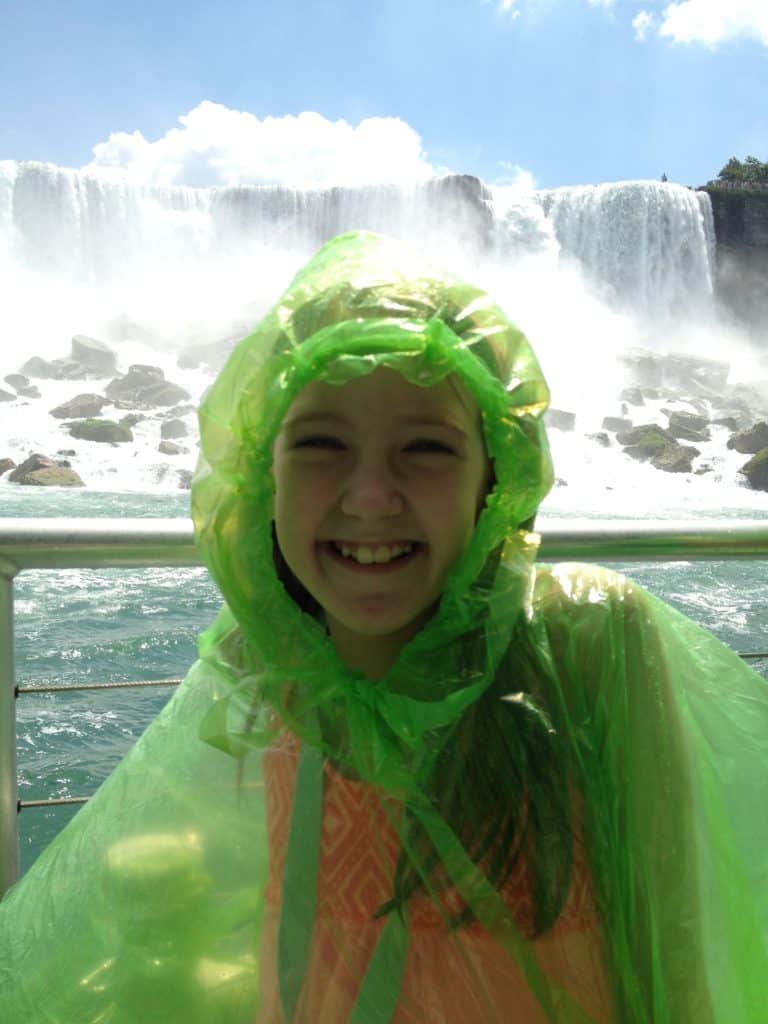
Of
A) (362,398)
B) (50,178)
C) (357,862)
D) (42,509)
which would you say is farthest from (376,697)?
(50,178)

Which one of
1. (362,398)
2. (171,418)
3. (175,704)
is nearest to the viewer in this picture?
(362,398)

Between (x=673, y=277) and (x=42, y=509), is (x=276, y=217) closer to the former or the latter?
(x=673, y=277)

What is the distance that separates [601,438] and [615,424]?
1050mm

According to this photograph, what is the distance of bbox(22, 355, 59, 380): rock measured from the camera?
24703mm

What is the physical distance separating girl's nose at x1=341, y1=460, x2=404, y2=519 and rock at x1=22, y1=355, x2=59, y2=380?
2556cm

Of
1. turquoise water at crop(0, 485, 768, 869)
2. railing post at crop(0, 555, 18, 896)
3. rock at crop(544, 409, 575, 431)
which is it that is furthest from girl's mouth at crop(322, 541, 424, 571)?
rock at crop(544, 409, 575, 431)

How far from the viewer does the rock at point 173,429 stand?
2064 cm

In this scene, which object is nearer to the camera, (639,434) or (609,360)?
(639,434)

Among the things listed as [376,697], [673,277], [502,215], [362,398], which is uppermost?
[502,215]

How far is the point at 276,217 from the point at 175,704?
92.3 ft

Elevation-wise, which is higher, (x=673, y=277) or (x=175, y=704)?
(x=673, y=277)

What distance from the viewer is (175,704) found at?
3.54 ft

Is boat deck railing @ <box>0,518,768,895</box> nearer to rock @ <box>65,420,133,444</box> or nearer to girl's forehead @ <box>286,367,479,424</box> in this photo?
girl's forehead @ <box>286,367,479,424</box>

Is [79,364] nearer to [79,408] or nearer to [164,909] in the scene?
[79,408]
